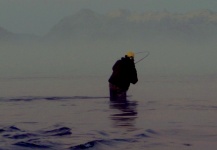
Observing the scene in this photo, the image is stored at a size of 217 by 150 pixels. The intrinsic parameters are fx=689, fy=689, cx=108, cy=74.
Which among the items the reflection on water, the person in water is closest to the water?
the reflection on water

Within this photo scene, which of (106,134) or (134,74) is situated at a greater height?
(134,74)

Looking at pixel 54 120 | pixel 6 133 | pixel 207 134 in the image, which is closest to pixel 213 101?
pixel 54 120

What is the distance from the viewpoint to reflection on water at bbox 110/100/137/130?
601 inches

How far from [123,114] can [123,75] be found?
4306 mm

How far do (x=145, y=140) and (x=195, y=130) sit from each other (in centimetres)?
197

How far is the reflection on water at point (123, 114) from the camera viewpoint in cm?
1527

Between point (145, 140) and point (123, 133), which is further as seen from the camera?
point (123, 133)

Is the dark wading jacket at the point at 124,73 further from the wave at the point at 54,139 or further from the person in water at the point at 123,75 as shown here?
the wave at the point at 54,139

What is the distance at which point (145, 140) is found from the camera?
41.3ft

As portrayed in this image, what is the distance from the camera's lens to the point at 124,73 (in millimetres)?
21875

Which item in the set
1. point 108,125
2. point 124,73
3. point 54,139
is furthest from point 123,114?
point 54,139

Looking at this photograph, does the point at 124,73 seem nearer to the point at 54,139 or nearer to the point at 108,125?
the point at 108,125

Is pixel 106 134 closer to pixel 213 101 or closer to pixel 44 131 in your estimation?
pixel 44 131

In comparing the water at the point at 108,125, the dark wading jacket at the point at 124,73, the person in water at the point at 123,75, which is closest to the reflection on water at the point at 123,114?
the water at the point at 108,125
